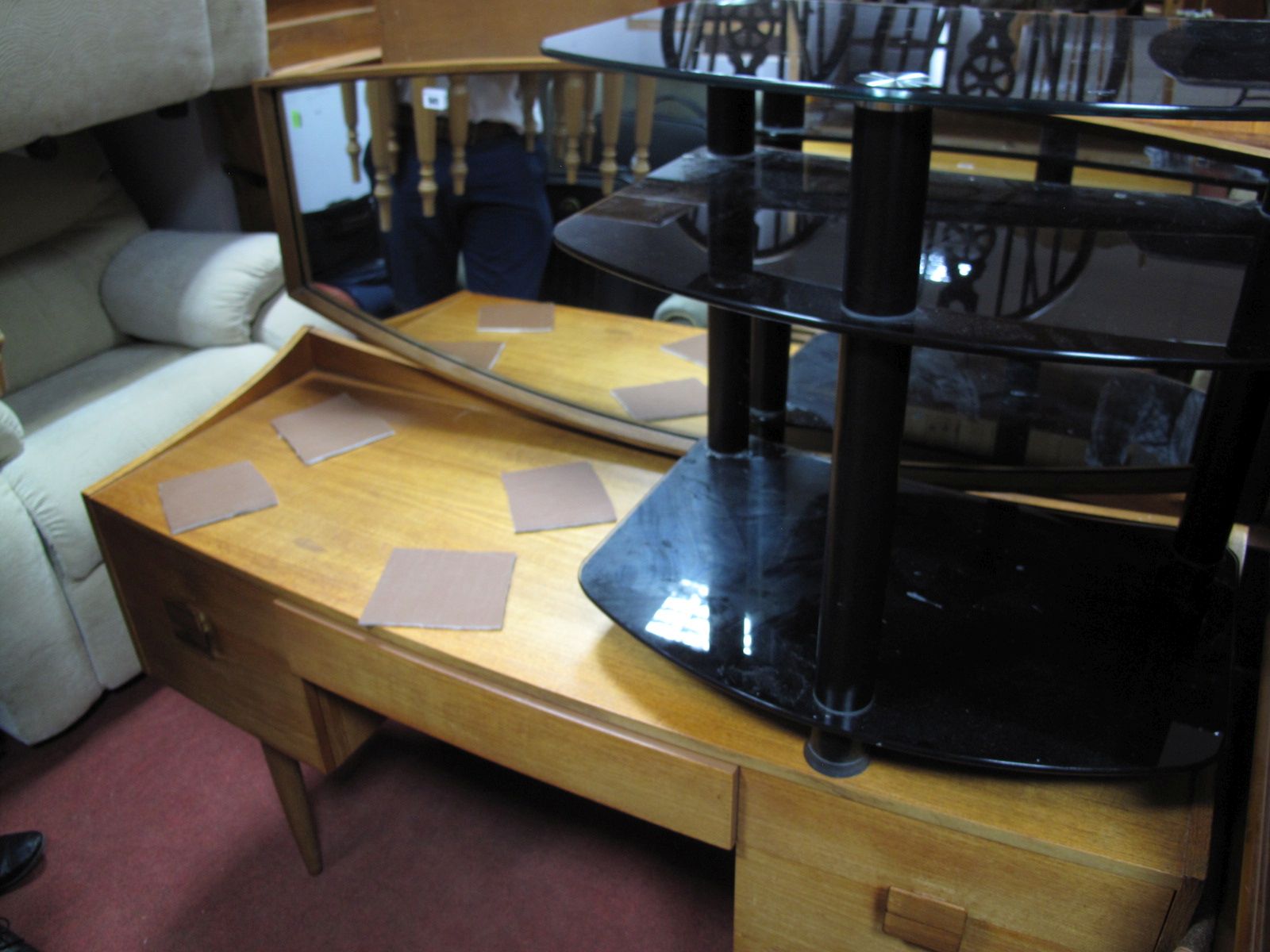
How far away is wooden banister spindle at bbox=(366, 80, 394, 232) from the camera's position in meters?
1.21

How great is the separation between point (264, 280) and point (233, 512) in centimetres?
85

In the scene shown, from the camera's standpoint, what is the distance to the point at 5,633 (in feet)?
4.60

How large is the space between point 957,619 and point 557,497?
483 mm

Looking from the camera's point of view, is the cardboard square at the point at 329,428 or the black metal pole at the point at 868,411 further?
the cardboard square at the point at 329,428

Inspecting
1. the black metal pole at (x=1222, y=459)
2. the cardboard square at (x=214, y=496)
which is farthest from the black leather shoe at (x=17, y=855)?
the black metal pole at (x=1222, y=459)

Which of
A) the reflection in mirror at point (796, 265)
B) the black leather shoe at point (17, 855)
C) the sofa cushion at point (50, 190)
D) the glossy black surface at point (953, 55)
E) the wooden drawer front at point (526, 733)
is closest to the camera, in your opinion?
the glossy black surface at point (953, 55)

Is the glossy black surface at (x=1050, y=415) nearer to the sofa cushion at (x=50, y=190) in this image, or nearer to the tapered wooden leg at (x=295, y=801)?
the tapered wooden leg at (x=295, y=801)

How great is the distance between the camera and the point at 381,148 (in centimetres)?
125

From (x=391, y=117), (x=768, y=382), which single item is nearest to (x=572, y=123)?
(x=391, y=117)

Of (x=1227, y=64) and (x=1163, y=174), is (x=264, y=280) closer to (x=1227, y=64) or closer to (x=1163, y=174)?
(x=1163, y=174)

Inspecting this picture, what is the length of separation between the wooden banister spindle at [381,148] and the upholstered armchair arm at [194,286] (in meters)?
0.61

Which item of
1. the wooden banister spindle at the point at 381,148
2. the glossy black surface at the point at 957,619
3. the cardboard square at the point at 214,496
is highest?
the wooden banister spindle at the point at 381,148

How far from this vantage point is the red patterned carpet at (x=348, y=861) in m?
1.19

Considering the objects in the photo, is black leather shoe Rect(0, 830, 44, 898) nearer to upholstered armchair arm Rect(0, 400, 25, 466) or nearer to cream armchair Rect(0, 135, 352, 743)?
cream armchair Rect(0, 135, 352, 743)
